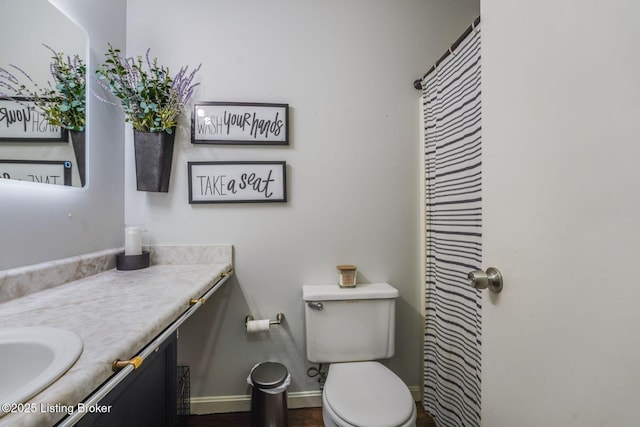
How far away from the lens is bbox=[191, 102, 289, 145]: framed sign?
4.49 ft

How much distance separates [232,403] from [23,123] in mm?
1550

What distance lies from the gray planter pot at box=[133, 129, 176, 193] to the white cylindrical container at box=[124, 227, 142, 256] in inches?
8.8

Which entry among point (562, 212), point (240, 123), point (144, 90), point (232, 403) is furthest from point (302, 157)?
point (232, 403)

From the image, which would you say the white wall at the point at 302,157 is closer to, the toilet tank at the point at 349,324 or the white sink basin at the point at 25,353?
the toilet tank at the point at 349,324

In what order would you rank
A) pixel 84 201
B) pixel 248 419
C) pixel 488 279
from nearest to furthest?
pixel 488 279
pixel 84 201
pixel 248 419

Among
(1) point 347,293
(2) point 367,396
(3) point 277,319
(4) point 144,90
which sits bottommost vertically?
(2) point 367,396

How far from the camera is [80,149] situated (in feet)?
3.54

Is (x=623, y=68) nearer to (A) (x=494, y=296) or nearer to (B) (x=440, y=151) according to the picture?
(A) (x=494, y=296)

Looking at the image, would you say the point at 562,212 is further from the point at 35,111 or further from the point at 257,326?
the point at 35,111

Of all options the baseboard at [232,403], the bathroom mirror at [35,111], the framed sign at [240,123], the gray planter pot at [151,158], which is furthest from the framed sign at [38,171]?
the baseboard at [232,403]

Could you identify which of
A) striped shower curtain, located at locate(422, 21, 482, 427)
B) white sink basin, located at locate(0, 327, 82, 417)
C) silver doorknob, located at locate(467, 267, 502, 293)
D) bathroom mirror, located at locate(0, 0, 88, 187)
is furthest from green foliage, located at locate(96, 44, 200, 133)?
silver doorknob, located at locate(467, 267, 502, 293)

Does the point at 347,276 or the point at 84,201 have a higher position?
the point at 84,201

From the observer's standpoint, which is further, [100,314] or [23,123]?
[23,123]

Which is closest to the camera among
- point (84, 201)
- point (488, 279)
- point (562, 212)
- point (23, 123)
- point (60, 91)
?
point (562, 212)
